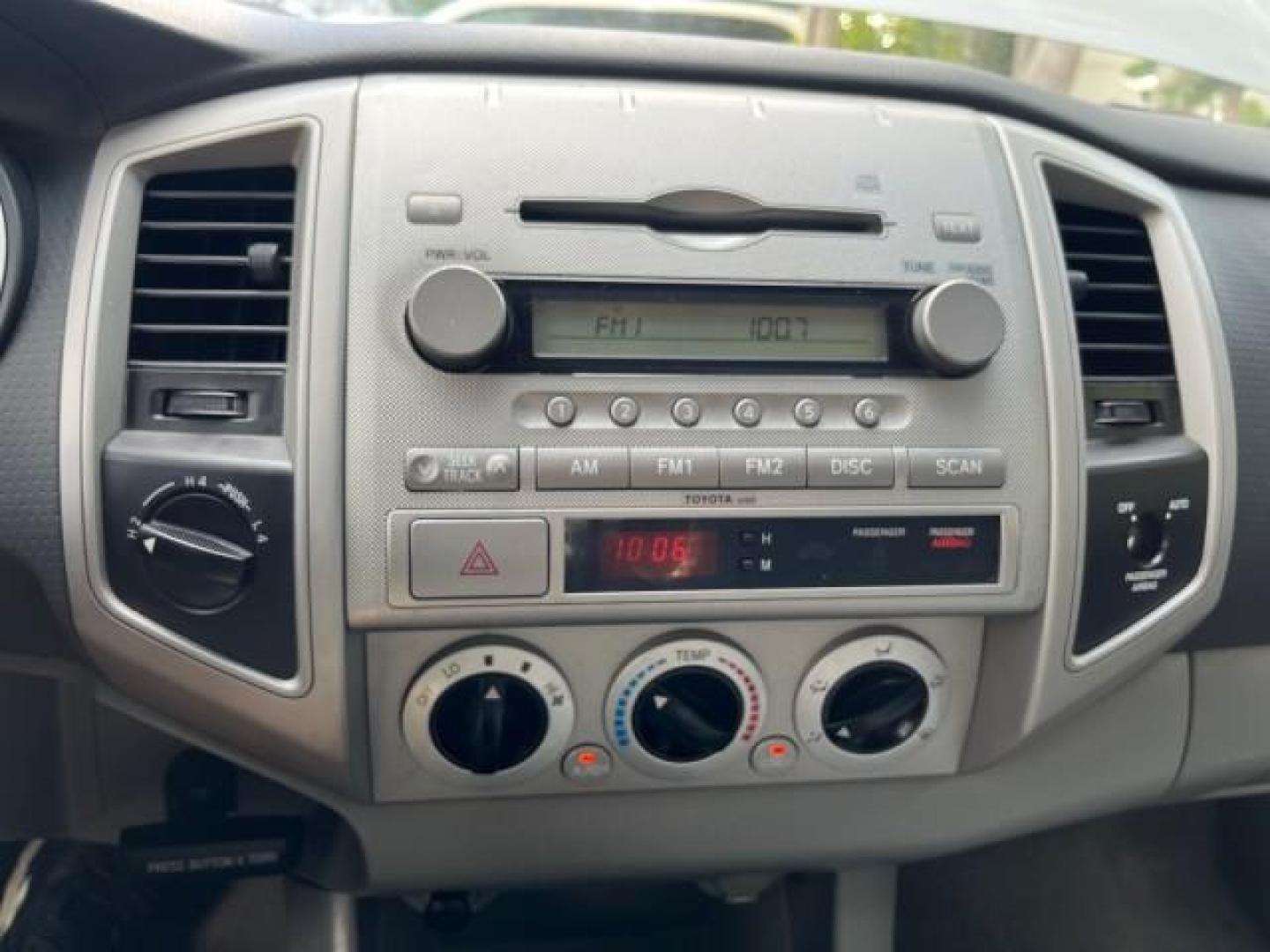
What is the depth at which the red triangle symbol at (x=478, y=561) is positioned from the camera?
712 millimetres

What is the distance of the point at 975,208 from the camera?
80cm

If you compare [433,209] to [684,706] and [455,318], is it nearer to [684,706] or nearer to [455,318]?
[455,318]

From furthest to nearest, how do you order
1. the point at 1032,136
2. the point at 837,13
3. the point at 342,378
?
the point at 837,13 < the point at 1032,136 < the point at 342,378

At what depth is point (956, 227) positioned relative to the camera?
31.2 inches

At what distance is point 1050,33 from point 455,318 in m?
0.79

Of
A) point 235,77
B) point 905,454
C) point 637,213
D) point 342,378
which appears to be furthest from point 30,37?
point 905,454

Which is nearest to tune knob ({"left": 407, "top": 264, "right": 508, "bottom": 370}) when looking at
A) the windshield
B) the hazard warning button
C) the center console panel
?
the center console panel

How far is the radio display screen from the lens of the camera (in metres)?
0.74

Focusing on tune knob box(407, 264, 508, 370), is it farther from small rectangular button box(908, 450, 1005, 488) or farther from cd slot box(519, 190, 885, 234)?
small rectangular button box(908, 450, 1005, 488)

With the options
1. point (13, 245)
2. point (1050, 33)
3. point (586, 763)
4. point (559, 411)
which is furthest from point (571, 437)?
point (1050, 33)

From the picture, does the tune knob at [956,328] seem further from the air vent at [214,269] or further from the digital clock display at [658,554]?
the air vent at [214,269]

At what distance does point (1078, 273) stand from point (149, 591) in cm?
72

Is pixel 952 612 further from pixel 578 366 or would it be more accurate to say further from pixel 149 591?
pixel 149 591

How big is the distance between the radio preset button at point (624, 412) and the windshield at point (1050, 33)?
49cm
